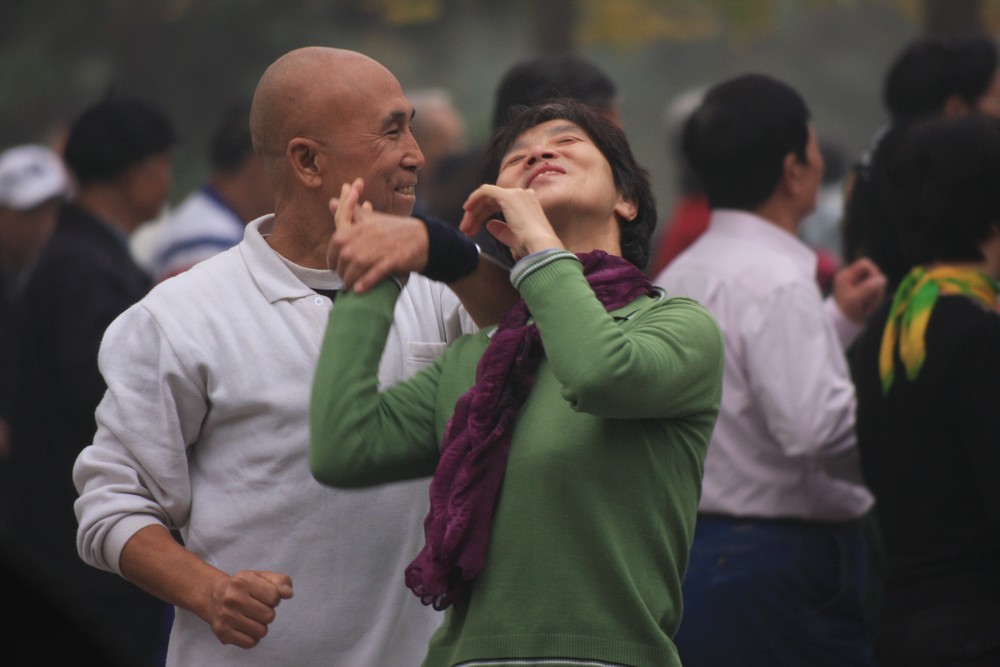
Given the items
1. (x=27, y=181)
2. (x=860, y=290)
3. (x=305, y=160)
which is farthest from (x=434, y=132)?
(x=305, y=160)

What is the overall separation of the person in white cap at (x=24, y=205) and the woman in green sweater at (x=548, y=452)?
219 inches

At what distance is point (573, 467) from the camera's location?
2.15 m

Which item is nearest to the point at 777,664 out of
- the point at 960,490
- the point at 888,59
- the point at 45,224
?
the point at 960,490

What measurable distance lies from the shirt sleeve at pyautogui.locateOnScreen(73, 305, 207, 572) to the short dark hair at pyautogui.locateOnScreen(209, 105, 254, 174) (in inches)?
150

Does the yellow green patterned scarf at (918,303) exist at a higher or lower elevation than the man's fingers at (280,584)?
lower

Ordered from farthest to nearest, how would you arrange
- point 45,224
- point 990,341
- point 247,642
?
point 45,224 < point 990,341 < point 247,642

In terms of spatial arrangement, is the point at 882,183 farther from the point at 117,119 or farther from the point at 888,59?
the point at 888,59

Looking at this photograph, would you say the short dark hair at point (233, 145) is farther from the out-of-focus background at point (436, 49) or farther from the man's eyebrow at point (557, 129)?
the out-of-focus background at point (436, 49)

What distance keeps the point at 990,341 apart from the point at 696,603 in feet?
3.36

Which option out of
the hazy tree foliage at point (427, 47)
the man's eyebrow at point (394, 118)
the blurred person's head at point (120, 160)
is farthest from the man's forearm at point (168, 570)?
the hazy tree foliage at point (427, 47)

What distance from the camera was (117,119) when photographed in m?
5.46

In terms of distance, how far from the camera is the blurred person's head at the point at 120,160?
5.32m

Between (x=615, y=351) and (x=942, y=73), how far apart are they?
10.3 feet

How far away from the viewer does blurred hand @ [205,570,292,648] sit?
87.9 inches
